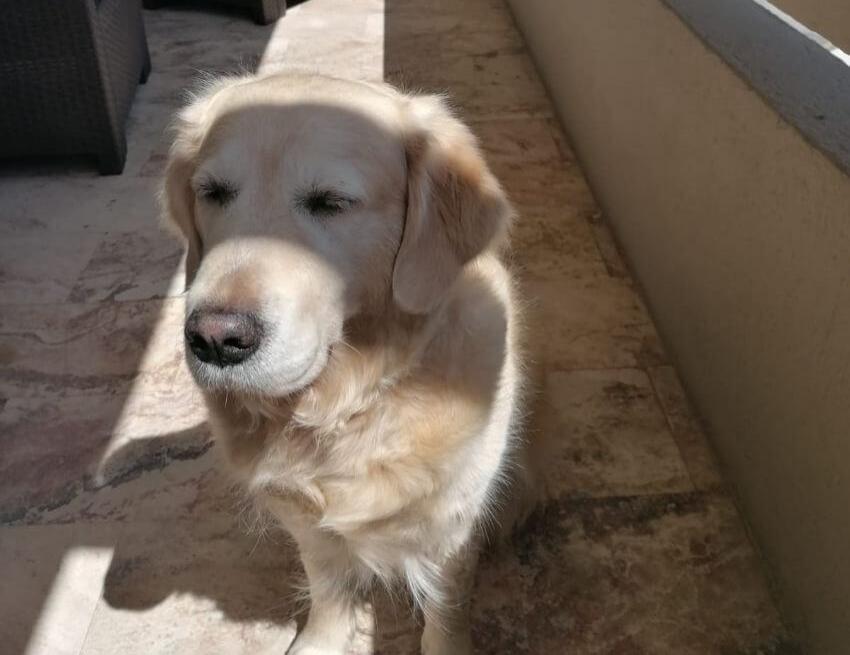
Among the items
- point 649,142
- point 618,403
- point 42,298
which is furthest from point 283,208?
point 42,298

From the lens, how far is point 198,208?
1.53 meters

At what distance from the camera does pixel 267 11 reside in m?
5.27

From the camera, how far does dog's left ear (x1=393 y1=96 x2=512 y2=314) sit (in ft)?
4.85

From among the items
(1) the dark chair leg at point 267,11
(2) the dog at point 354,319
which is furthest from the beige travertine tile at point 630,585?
(1) the dark chair leg at point 267,11

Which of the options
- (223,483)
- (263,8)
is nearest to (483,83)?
(263,8)

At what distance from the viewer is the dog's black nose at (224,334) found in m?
1.20

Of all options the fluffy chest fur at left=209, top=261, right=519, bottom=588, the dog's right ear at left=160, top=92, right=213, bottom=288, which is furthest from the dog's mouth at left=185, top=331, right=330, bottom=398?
the dog's right ear at left=160, top=92, right=213, bottom=288

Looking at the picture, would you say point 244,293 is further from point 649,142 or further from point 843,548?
point 649,142

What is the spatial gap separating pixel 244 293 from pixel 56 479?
54.6 inches

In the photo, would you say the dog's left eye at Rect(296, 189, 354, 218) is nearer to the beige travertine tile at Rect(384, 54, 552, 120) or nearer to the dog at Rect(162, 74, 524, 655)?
the dog at Rect(162, 74, 524, 655)

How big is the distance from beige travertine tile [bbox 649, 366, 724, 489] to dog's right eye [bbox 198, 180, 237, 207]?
149 cm

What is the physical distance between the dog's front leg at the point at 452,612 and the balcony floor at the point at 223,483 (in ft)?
0.31

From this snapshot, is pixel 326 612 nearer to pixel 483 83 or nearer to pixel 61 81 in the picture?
pixel 61 81

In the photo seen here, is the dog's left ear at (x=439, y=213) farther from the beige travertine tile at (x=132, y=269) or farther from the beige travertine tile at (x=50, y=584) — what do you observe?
the beige travertine tile at (x=132, y=269)
